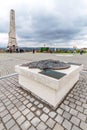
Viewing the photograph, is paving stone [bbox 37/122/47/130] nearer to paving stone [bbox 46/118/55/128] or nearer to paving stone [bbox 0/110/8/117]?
paving stone [bbox 46/118/55/128]

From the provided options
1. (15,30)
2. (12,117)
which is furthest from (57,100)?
(15,30)

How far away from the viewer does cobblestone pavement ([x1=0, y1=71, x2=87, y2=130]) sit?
7.00ft

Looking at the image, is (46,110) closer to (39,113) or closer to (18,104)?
(39,113)

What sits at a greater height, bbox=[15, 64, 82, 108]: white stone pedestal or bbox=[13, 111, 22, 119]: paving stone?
bbox=[15, 64, 82, 108]: white stone pedestal

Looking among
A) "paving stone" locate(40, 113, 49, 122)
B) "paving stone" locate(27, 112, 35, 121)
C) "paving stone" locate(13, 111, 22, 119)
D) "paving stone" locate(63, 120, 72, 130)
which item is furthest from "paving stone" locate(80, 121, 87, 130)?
"paving stone" locate(13, 111, 22, 119)

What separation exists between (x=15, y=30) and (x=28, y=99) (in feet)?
115

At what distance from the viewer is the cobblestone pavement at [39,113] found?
2.13 meters

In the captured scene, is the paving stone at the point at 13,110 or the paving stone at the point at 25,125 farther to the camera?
the paving stone at the point at 13,110

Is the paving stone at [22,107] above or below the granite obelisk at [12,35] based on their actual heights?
below

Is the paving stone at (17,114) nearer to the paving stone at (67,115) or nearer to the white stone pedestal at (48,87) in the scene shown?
the white stone pedestal at (48,87)

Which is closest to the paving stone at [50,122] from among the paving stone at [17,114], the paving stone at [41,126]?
the paving stone at [41,126]

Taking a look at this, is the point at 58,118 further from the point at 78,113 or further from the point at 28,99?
the point at 28,99

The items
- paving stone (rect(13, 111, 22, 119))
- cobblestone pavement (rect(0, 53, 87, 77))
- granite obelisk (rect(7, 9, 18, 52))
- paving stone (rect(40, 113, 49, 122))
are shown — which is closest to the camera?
paving stone (rect(40, 113, 49, 122))

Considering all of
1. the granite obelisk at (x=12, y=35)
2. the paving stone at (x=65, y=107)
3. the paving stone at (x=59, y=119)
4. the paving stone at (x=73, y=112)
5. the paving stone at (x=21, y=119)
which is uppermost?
the granite obelisk at (x=12, y=35)
